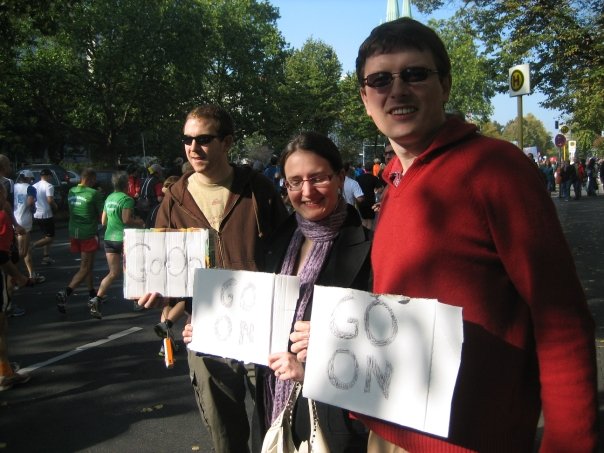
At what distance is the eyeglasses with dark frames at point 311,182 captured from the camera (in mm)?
2426

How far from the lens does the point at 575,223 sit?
662 inches

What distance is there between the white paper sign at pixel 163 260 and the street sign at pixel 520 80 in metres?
6.45

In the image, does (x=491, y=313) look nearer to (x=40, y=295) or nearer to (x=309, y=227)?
(x=309, y=227)

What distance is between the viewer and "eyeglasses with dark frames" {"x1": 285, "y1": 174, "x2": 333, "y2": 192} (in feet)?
7.96

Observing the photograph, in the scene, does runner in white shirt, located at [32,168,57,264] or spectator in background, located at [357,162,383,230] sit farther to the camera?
runner in white shirt, located at [32,168,57,264]

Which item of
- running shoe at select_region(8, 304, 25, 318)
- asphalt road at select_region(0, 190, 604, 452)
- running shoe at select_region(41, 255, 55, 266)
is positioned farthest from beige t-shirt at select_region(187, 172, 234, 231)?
running shoe at select_region(41, 255, 55, 266)

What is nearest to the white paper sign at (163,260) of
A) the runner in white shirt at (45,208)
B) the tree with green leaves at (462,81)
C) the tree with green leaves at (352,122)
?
the runner in white shirt at (45,208)

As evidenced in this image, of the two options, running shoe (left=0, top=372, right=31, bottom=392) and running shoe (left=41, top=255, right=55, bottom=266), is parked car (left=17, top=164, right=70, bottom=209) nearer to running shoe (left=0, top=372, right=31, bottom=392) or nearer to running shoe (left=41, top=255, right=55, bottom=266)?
running shoe (left=41, top=255, right=55, bottom=266)

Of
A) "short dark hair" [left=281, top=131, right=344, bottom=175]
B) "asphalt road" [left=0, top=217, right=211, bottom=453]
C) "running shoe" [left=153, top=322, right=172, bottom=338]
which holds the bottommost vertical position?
"asphalt road" [left=0, top=217, right=211, bottom=453]

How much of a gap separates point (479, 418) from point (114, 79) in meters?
34.5

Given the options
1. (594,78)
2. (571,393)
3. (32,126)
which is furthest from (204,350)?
(32,126)

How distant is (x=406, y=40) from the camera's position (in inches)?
66.0

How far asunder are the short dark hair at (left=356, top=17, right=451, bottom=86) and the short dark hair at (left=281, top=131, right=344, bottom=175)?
2.40ft

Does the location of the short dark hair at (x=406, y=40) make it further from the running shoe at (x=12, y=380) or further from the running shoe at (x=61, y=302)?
the running shoe at (x=61, y=302)
